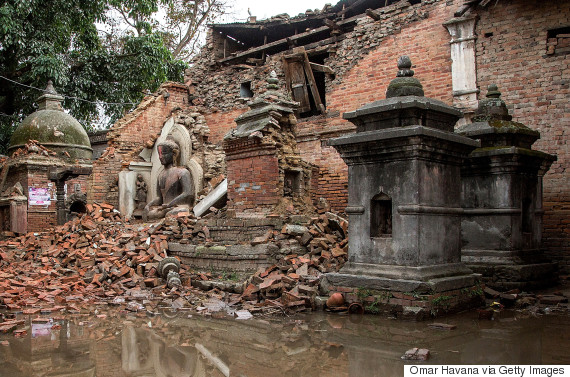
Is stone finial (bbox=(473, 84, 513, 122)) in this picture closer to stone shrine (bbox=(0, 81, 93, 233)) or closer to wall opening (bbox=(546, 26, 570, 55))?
wall opening (bbox=(546, 26, 570, 55))

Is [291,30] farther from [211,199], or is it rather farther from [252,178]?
[252,178]

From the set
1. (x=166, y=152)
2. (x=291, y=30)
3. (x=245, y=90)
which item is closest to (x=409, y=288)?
(x=166, y=152)

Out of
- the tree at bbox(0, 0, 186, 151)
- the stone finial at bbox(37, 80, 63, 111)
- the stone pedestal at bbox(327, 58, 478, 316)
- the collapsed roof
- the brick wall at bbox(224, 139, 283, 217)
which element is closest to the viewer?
the stone pedestal at bbox(327, 58, 478, 316)

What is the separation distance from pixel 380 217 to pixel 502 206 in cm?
215

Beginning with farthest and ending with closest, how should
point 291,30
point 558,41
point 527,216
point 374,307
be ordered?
point 291,30
point 558,41
point 527,216
point 374,307

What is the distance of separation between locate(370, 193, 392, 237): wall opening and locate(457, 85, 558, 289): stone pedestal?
1818mm

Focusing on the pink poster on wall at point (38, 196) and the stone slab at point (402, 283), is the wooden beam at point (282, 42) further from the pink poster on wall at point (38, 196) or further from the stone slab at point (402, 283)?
the stone slab at point (402, 283)

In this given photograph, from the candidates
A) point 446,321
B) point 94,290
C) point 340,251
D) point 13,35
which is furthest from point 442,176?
point 13,35

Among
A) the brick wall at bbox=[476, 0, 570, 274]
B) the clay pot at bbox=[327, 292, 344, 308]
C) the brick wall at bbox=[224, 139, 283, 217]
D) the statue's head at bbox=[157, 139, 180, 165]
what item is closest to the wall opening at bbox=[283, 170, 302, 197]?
the brick wall at bbox=[224, 139, 283, 217]

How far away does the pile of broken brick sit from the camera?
6773 millimetres

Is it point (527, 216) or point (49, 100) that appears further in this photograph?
point (49, 100)

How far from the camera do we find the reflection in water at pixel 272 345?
398 cm

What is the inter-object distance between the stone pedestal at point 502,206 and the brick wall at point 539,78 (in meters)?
2.56

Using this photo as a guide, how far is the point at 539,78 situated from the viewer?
10445 mm
